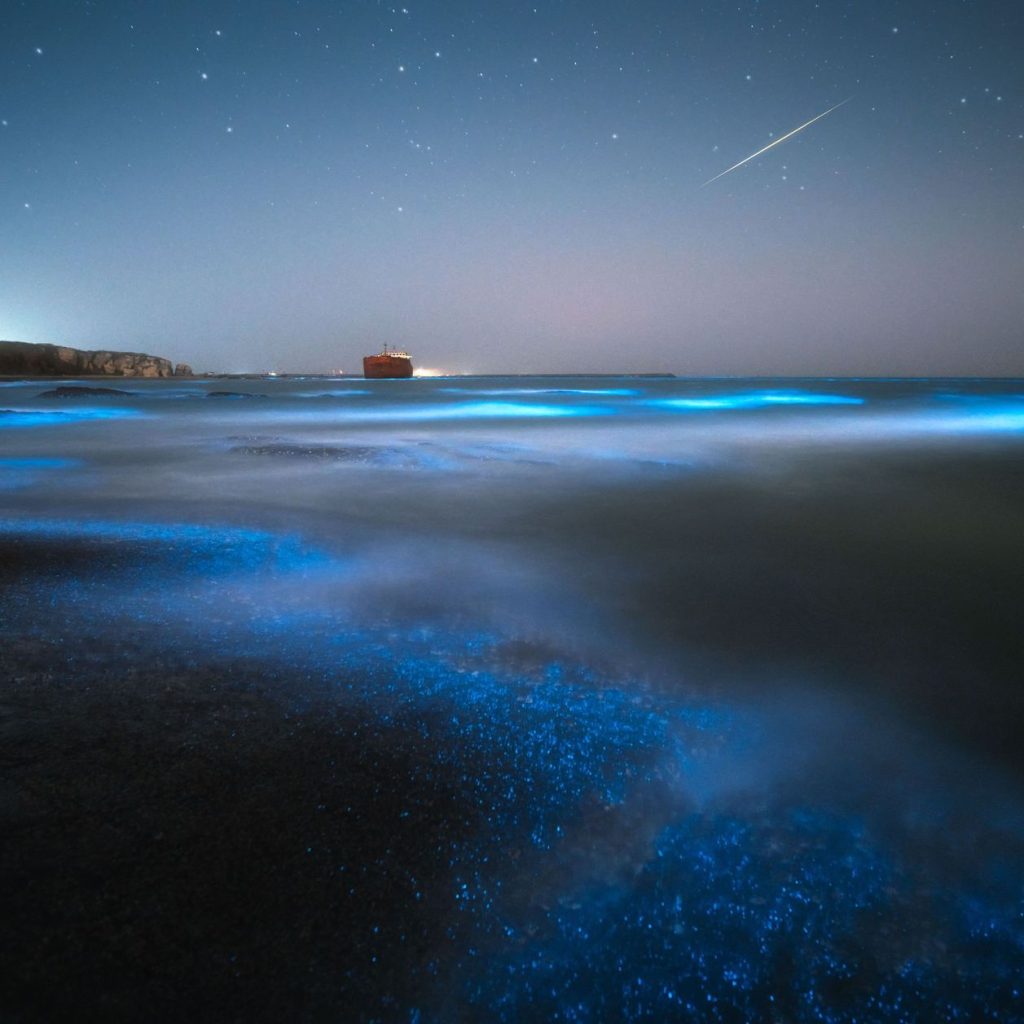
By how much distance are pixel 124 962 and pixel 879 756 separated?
1.77 m

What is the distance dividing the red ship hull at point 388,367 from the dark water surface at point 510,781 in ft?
311

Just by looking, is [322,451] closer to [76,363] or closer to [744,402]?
[744,402]

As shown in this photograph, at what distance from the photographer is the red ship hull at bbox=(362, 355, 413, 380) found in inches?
3701

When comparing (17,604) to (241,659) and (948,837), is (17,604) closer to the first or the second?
(241,659)

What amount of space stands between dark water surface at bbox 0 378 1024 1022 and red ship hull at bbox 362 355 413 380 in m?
94.9

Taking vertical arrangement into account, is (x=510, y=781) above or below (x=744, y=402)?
below

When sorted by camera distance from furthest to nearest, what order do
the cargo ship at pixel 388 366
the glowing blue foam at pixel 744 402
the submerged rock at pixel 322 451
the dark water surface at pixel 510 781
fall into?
1. the cargo ship at pixel 388 366
2. the glowing blue foam at pixel 744 402
3. the submerged rock at pixel 322 451
4. the dark water surface at pixel 510 781

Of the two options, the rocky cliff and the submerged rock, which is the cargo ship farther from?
the submerged rock

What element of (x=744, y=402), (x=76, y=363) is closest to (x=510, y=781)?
(x=744, y=402)

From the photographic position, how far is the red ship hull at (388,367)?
94.0 metres

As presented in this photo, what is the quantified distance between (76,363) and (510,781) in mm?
136608

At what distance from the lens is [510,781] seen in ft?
4.86

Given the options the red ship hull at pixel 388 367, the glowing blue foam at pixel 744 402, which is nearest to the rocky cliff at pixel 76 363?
the red ship hull at pixel 388 367

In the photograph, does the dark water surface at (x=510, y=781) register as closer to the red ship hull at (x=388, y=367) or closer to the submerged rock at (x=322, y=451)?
the submerged rock at (x=322, y=451)
